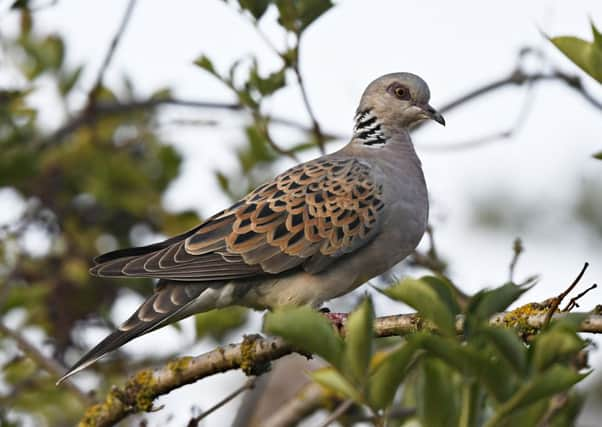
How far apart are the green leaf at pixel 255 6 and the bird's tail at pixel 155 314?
39.9 inches

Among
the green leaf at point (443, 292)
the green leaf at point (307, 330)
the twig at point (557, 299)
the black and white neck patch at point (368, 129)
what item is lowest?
the black and white neck patch at point (368, 129)

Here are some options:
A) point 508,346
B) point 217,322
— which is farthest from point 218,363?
point 217,322

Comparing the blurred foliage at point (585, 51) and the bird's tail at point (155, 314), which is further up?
the blurred foliage at point (585, 51)

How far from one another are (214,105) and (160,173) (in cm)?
110

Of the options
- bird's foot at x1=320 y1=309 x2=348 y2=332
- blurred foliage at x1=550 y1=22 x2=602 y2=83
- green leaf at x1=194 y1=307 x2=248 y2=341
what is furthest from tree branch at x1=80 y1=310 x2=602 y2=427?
green leaf at x1=194 y1=307 x2=248 y2=341

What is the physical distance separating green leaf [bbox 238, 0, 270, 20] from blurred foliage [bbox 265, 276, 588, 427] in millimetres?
2146

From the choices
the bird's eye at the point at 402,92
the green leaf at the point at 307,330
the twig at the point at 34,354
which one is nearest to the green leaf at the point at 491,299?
the green leaf at the point at 307,330

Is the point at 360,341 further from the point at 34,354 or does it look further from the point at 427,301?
the point at 34,354

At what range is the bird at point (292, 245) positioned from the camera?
3.88 meters

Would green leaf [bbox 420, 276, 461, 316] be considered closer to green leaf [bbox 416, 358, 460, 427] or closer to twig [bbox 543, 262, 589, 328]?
green leaf [bbox 416, 358, 460, 427]

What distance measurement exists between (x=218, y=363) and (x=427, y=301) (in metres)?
1.36

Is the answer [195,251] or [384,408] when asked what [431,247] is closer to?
[195,251]

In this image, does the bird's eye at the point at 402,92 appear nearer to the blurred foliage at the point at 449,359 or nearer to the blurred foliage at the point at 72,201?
the blurred foliage at the point at 72,201

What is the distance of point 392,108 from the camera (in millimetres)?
4637
